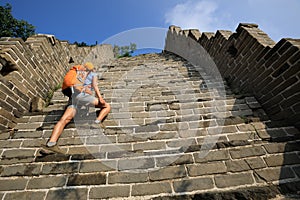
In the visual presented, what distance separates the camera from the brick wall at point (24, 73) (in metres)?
2.40

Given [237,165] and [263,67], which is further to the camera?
[263,67]

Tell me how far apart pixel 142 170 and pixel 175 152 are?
0.46m

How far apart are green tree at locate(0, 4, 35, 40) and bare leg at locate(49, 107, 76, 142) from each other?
18.3m

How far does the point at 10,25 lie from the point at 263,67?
847 inches

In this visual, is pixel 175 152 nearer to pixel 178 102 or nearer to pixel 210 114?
pixel 210 114

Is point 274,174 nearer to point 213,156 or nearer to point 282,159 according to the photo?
point 282,159

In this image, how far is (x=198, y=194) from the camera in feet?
4.95

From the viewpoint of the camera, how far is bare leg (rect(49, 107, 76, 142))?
7.08 feet

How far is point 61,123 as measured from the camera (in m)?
2.30

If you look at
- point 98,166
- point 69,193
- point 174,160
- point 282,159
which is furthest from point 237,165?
point 69,193

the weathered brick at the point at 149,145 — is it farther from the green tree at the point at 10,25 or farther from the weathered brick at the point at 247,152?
the green tree at the point at 10,25

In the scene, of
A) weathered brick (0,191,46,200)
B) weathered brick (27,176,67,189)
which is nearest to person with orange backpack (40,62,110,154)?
weathered brick (27,176,67,189)

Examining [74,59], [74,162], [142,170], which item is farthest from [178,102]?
[74,59]

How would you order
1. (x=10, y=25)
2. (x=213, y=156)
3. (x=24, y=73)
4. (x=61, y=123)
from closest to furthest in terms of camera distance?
(x=213, y=156), (x=61, y=123), (x=24, y=73), (x=10, y=25)
